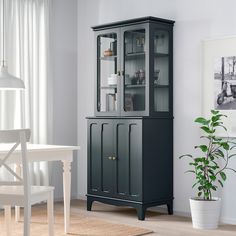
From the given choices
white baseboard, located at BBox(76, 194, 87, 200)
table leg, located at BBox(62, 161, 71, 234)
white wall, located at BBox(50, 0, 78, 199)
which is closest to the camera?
table leg, located at BBox(62, 161, 71, 234)

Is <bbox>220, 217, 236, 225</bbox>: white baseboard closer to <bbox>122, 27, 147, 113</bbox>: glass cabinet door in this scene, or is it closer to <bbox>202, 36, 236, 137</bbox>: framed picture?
<bbox>202, 36, 236, 137</bbox>: framed picture

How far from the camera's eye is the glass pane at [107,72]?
595 centimetres

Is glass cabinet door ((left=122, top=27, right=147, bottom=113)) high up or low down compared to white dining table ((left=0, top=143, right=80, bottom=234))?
up

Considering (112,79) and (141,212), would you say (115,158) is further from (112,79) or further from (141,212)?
(112,79)

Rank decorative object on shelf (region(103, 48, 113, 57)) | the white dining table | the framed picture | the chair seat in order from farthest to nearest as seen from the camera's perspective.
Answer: decorative object on shelf (region(103, 48, 113, 57)) < the framed picture < the white dining table < the chair seat

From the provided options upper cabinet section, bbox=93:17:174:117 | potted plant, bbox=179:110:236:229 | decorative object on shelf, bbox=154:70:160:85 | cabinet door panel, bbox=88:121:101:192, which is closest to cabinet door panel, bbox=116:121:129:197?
upper cabinet section, bbox=93:17:174:117

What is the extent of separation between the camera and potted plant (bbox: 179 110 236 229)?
516cm

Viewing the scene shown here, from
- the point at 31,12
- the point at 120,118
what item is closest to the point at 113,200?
the point at 120,118

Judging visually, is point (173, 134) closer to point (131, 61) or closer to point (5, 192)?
point (131, 61)

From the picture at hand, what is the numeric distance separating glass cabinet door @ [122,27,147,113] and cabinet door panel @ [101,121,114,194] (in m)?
0.29

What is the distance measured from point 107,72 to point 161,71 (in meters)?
0.62

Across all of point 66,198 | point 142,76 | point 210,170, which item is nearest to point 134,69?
point 142,76

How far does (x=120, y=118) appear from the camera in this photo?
5.75m

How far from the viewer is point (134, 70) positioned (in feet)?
19.0
